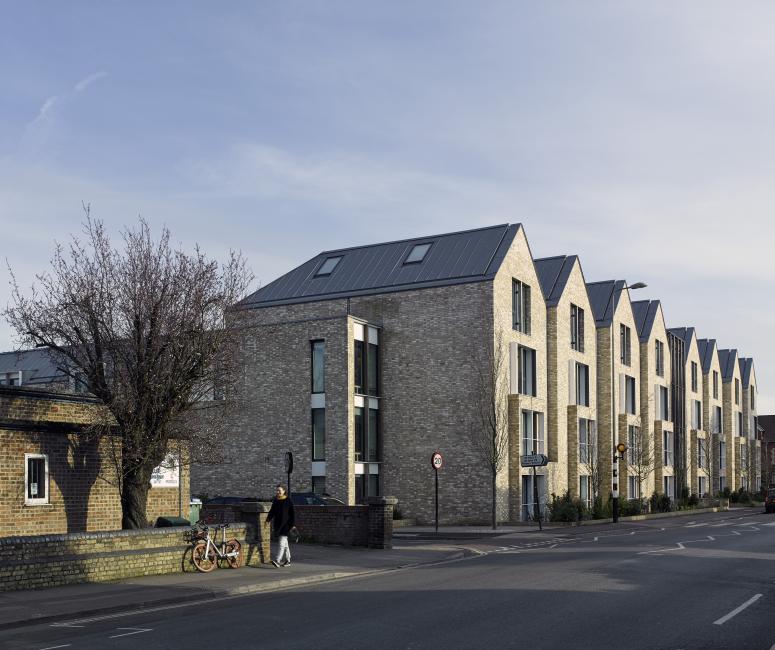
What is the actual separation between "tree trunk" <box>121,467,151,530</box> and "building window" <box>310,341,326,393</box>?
19128mm

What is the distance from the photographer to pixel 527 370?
44.7 m

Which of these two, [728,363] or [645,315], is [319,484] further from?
[728,363]

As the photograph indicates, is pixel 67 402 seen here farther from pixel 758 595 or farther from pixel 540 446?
pixel 540 446

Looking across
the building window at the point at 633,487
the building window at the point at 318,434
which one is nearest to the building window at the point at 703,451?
the building window at the point at 633,487

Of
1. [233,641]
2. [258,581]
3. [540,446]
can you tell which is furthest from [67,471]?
[540,446]

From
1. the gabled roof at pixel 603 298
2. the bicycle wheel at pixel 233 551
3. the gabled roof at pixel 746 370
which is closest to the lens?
the bicycle wheel at pixel 233 551

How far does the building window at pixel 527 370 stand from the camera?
43928mm

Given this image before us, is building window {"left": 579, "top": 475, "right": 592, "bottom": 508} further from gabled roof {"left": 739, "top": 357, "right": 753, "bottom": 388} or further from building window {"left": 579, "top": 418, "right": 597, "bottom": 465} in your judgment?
gabled roof {"left": 739, "top": 357, "right": 753, "bottom": 388}

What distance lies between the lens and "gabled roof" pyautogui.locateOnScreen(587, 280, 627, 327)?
5481cm

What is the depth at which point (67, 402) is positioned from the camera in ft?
73.4

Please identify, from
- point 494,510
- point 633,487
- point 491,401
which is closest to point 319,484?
point 494,510

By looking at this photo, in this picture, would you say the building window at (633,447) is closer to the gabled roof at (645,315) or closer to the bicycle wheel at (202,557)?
the gabled roof at (645,315)

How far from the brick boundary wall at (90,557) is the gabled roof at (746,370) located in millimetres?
85460

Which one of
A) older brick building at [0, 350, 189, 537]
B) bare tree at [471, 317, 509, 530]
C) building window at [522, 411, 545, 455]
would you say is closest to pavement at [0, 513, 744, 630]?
older brick building at [0, 350, 189, 537]
